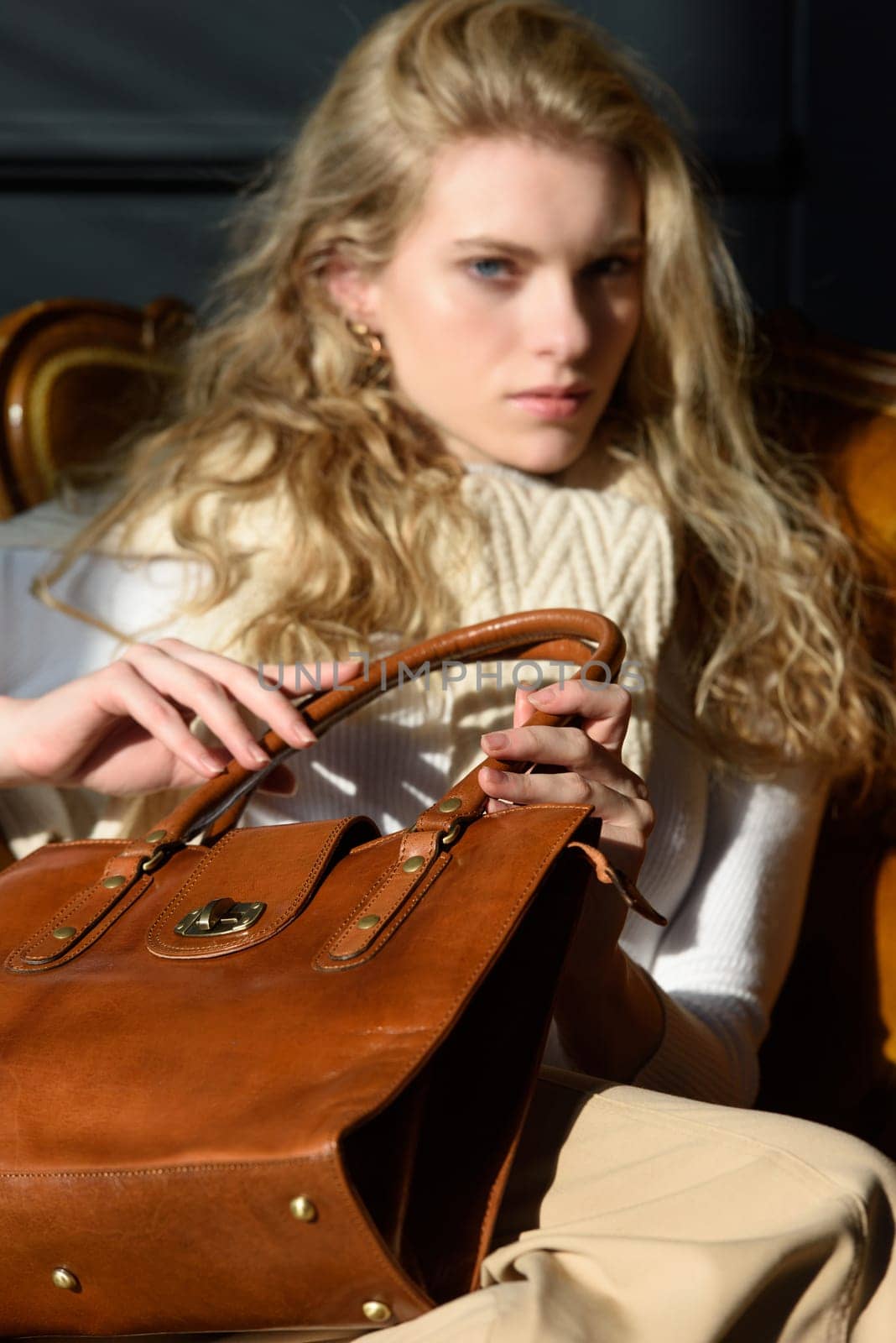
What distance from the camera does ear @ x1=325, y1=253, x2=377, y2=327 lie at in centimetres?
141

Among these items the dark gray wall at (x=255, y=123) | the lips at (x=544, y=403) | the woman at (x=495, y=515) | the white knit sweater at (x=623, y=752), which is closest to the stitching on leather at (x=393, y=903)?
the woman at (x=495, y=515)

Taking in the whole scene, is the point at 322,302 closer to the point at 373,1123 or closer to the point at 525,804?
the point at 525,804

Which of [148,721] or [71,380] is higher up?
[71,380]

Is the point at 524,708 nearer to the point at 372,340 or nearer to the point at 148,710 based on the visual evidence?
the point at 148,710

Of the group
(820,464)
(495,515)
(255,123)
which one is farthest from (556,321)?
(255,123)

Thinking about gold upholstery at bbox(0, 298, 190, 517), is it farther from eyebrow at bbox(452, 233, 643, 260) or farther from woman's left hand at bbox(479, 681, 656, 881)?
woman's left hand at bbox(479, 681, 656, 881)

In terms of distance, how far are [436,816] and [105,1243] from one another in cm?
29

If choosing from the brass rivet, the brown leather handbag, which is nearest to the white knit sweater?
the brown leather handbag

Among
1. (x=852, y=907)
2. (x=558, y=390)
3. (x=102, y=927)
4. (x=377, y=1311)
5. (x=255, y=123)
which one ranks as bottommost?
(x=852, y=907)

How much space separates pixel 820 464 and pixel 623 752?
470mm

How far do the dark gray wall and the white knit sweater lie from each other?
0.82m

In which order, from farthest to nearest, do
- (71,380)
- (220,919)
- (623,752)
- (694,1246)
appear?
(71,380) < (623,752) < (220,919) < (694,1246)

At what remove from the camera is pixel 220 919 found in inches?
32.3

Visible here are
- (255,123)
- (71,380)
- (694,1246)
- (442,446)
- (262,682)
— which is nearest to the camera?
(694,1246)
